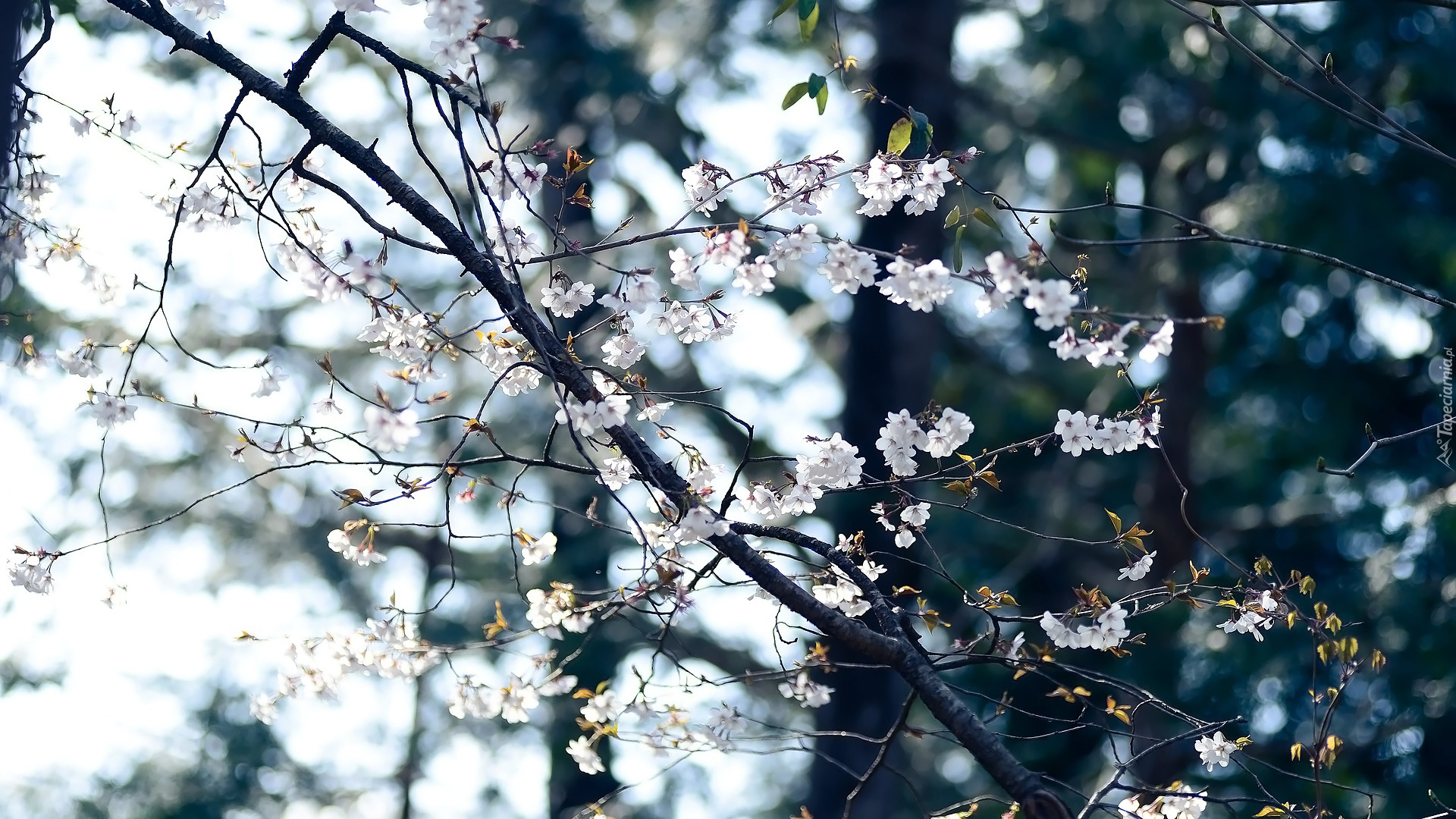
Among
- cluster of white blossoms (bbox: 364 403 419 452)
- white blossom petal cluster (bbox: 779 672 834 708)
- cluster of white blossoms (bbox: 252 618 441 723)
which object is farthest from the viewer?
white blossom petal cluster (bbox: 779 672 834 708)

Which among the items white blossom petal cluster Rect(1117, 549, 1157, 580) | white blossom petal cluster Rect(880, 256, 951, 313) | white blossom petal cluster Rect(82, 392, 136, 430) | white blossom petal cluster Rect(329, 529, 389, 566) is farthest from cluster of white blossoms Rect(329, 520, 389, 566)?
white blossom petal cluster Rect(1117, 549, 1157, 580)

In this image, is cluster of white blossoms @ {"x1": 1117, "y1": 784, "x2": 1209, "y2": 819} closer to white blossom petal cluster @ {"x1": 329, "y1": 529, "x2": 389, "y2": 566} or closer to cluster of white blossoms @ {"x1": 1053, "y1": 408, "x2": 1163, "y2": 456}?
cluster of white blossoms @ {"x1": 1053, "y1": 408, "x2": 1163, "y2": 456}

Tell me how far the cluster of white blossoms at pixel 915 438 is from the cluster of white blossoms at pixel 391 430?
0.93 metres

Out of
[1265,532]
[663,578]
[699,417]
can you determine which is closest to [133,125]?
[663,578]

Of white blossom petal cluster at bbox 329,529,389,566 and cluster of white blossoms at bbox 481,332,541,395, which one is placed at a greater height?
cluster of white blossoms at bbox 481,332,541,395

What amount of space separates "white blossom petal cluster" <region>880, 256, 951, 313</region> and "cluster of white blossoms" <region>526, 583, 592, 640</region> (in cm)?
96

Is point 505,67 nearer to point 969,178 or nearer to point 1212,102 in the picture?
point 969,178

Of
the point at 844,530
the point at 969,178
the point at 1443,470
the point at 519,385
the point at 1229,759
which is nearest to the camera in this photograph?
the point at 519,385

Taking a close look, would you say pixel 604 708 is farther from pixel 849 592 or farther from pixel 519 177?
pixel 519 177

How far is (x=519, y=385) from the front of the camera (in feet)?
8.32

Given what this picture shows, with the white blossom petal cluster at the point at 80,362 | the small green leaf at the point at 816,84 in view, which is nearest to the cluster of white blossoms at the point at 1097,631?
the small green leaf at the point at 816,84

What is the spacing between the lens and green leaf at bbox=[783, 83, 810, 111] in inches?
93.0

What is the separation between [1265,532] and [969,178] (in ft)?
10.3

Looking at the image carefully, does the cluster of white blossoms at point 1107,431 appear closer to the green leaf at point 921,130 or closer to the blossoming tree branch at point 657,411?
the blossoming tree branch at point 657,411
